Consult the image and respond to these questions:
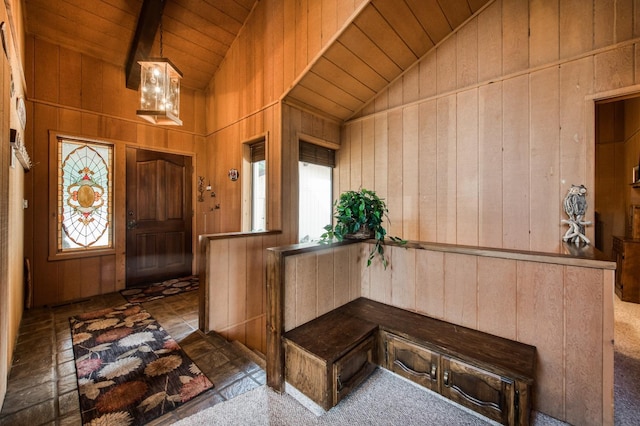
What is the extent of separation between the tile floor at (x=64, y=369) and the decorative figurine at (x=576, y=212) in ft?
8.15

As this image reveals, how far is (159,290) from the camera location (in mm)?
3551

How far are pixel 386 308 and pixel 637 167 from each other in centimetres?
402

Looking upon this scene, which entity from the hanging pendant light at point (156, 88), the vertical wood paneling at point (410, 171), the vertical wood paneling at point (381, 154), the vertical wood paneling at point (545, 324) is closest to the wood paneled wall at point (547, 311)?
the vertical wood paneling at point (545, 324)

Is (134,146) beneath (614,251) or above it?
above

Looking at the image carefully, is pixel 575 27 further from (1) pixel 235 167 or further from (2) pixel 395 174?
(1) pixel 235 167

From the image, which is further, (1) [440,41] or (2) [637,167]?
(2) [637,167]

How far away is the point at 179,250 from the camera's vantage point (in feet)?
13.6

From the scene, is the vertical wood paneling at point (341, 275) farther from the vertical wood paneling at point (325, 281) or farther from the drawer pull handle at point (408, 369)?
the drawer pull handle at point (408, 369)

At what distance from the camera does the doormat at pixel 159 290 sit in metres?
3.28

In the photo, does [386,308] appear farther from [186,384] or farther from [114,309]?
[114,309]

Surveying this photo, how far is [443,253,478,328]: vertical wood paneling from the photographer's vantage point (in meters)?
1.73

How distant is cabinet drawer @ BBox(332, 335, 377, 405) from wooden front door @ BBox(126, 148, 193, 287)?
3.54 metres

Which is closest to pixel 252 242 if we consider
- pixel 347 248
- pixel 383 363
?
pixel 347 248

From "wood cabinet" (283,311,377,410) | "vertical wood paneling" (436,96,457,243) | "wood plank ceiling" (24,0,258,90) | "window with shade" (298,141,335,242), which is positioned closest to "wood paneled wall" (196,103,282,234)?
"window with shade" (298,141,335,242)
